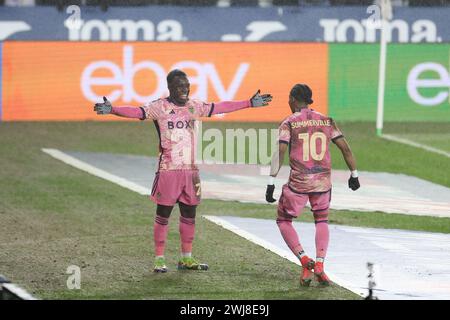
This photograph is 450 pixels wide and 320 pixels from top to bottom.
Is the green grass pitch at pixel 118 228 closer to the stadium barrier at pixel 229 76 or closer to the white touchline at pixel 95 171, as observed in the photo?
the white touchline at pixel 95 171

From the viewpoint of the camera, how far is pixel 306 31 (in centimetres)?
3078

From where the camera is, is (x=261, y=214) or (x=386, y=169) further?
(x=386, y=169)

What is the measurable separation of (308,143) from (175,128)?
139cm

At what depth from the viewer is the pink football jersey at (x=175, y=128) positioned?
42.2 ft

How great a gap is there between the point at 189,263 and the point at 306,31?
18.3m

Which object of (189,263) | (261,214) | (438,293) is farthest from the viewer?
(261,214)

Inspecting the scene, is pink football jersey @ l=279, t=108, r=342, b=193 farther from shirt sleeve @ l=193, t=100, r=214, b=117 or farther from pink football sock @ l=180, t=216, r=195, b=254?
pink football sock @ l=180, t=216, r=195, b=254

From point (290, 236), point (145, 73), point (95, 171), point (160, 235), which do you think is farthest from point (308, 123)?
point (145, 73)

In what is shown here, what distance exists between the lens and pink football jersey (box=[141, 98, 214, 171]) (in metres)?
12.9

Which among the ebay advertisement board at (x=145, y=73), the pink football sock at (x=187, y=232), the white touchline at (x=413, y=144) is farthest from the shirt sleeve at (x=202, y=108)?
the ebay advertisement board at (x=145, y=73)

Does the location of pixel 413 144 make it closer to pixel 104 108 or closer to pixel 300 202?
pixel 300 202

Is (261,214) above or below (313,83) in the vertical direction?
below
